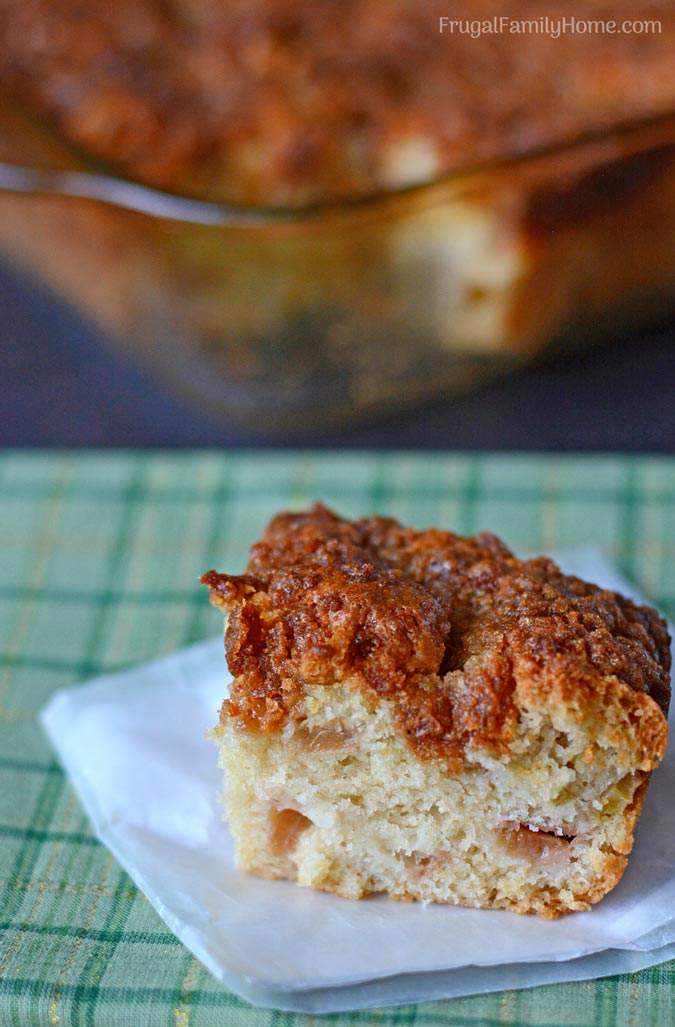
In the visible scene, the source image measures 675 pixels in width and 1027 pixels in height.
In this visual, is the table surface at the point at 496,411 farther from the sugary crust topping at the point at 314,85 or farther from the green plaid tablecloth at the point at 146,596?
the sugary crust topping at the point at 314,85

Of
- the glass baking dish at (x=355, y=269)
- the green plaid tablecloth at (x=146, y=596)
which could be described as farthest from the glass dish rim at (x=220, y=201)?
the green plaid tablecloth at (x=146, y=596)

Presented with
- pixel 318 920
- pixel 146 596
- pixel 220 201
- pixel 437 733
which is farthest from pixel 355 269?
pixel 318 920

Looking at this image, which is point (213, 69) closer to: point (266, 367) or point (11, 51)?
point (11, 51)

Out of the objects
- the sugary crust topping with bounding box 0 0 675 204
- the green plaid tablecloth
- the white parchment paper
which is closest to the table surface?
the green plaid tablecloth

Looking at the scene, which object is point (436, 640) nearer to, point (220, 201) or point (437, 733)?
point (437, 733)

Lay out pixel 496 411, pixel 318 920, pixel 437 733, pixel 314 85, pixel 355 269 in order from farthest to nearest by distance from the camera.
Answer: pixel 496 411 → pixel 314 85 → pixel 355 269 → pixel 318 920 → pixel 437 733

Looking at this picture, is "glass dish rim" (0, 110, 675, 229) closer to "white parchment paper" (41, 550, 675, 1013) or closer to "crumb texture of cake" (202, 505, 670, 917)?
"crumb texture of cake" (202, 505, 670, 917)
